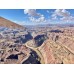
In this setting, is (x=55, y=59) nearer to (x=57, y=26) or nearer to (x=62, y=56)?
(x=62, y=56)

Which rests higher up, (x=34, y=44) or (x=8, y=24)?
(x=8, y=24)

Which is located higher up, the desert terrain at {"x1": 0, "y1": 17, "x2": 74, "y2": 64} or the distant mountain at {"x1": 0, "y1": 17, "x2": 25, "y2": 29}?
the distant mountain at {"x1": 0, "y1": 17, "x2": 25, "y2": 29}

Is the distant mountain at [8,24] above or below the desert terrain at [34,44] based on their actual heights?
above

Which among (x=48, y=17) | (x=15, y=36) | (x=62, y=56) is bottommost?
(x=62, y=56)
